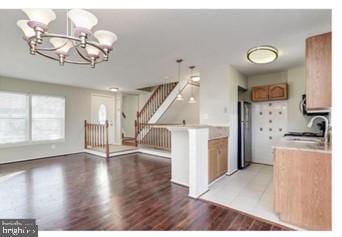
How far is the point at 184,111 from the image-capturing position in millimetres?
8117

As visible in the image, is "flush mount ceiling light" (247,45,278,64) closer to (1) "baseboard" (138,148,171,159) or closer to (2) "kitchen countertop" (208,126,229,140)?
(2) "kitchen countertop" (208,126,229,140)

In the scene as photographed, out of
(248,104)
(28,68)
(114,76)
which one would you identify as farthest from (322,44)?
(28,68)

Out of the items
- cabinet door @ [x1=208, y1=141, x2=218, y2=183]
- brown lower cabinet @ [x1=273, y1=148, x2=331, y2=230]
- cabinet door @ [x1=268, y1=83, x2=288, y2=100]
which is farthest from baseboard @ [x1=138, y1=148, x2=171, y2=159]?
brown lower cabinet @ [x1=273, y1=148, x2=331, y2=230]

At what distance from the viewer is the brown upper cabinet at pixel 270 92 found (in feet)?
15.4

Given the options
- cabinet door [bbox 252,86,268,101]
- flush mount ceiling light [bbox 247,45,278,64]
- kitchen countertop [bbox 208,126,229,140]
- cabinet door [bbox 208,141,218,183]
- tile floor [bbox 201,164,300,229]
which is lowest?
tile floor [bbox 201,164,300,229]

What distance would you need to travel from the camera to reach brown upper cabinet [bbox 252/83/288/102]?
185 inches

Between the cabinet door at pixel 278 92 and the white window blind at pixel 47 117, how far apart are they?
6.53 metres

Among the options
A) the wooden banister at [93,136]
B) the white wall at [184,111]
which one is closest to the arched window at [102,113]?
the wooden banister at [93,136]

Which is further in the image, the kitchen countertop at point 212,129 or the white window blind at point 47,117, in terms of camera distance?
the white window blind at point 47,117

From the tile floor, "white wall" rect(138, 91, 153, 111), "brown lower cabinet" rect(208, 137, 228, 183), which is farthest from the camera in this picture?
"white wall" rect(138, 91, 153, 111)

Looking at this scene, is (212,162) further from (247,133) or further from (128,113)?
(128,113)

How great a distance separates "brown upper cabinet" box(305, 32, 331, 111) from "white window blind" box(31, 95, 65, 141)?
6.89 meters

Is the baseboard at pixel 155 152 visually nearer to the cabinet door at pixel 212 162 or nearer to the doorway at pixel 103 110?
the doorway at pixel 103 110

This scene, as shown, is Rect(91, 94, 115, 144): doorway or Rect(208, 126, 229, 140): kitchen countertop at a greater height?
Rect(91, 94, 115, 144): doorway
